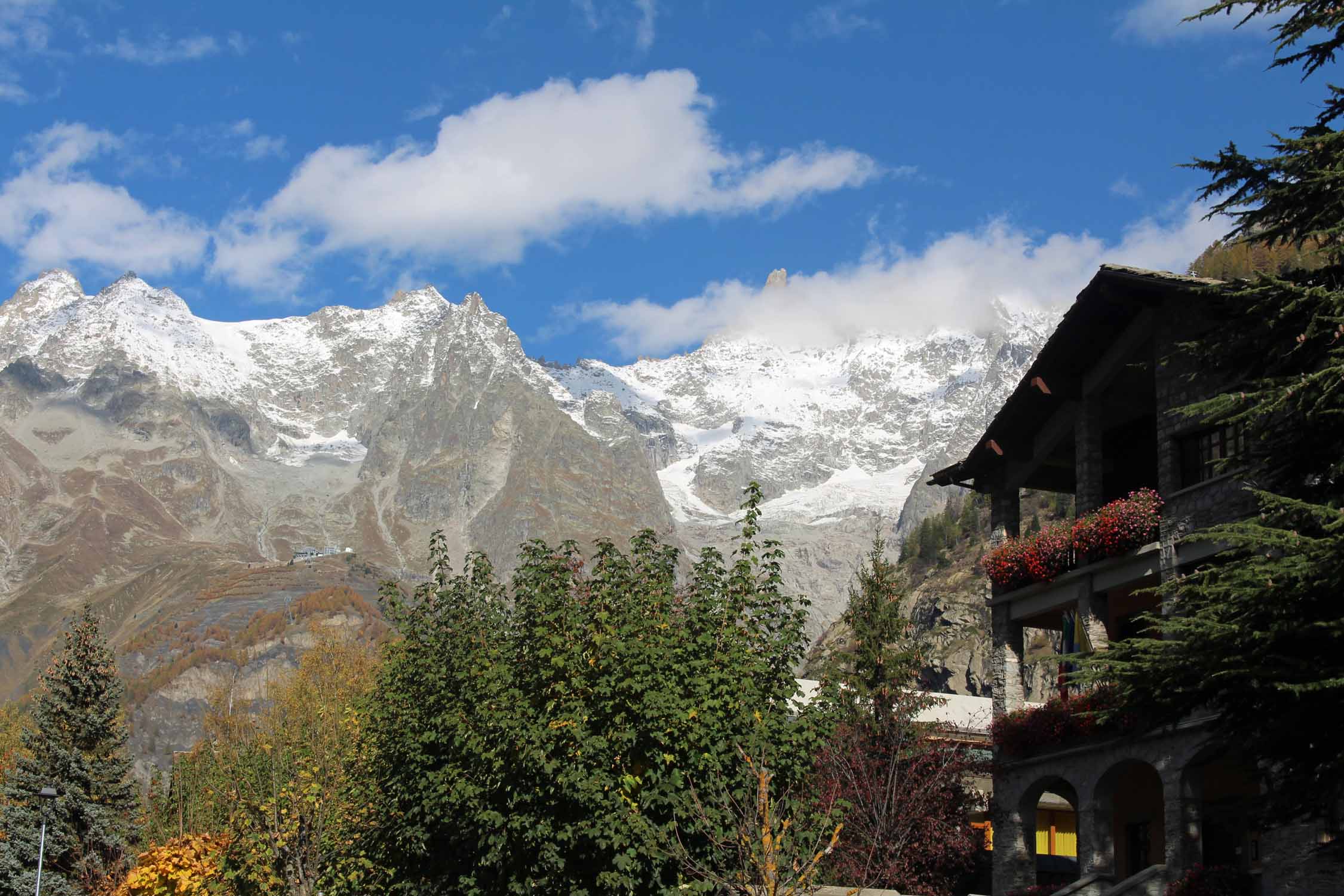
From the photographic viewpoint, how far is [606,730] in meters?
23.3

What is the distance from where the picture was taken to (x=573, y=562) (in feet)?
88.3

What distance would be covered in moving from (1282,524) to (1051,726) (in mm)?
13401

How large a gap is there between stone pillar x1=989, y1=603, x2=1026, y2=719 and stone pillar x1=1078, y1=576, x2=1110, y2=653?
2.75 m

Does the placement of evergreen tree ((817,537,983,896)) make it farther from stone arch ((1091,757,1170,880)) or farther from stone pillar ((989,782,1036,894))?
stone arch ((1091,757,1170,880))

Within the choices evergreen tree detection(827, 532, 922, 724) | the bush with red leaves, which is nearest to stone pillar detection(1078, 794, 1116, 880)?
the bush with red leaves

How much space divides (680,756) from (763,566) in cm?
310

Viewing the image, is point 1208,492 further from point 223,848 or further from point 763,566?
point 223,848

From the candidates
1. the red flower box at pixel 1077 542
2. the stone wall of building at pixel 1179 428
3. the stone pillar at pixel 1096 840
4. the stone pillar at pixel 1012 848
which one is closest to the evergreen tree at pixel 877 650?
the red flower box at pixel 1077 542

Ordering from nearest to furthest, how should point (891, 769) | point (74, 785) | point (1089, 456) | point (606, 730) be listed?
1. point (606, 730)
2. point (1089, 456)
3. point (891, 769)
4. point (74, 785)

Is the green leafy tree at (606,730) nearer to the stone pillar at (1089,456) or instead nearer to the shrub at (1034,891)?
the shrub at (1034,891)

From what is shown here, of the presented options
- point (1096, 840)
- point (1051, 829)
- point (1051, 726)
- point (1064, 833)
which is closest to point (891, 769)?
point (1051, 726)

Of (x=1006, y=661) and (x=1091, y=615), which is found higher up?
(x=1091, y=615)

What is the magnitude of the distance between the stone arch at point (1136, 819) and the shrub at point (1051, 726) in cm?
123

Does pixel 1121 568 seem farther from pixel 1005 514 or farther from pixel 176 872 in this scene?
pixel 176 872
